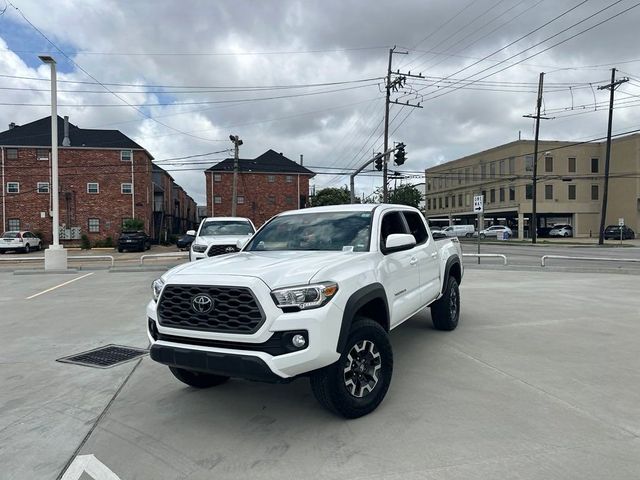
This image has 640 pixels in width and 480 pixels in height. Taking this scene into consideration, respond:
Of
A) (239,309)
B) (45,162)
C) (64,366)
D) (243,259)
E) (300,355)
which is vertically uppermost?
(45,162)

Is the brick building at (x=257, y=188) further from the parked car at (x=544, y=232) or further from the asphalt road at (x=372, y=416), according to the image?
the asphalt road at (x=372, y=416)

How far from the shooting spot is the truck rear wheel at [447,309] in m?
6.70

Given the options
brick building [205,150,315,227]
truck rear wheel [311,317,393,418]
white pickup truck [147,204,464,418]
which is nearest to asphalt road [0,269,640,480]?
truck rear wheel [311,317,393,418]

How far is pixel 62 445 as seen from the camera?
11.4 feet

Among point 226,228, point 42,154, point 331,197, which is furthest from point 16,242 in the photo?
point 331,197

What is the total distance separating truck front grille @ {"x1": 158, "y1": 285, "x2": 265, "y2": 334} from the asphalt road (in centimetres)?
87

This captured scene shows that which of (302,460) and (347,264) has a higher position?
A: (347,264)

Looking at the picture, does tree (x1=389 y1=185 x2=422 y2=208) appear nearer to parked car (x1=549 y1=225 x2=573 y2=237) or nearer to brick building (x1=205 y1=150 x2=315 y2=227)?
brick building (x1=205 y1=150 x2=315 y2=227)

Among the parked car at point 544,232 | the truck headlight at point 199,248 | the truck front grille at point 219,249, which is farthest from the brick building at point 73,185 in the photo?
the parked car at point 544,232

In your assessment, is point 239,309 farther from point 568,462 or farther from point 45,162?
point 45,162

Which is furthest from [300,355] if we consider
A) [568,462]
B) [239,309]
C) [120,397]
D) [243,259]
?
[120,397]

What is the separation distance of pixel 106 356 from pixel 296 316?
12.0 feet

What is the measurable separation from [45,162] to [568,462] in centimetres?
4855

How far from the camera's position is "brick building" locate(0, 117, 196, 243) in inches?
1654
